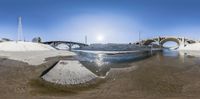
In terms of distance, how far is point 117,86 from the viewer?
18312mm

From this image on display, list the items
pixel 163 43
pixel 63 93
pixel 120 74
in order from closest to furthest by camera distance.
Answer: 1. pixel 63 93
2. pixel 120 74
3. pixel 163 43

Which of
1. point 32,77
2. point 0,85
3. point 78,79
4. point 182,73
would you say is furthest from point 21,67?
point 182,73

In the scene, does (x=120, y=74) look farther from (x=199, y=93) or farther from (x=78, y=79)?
(x=199, y=93)

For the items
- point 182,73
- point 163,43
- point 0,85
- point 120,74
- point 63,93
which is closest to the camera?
point 63,93

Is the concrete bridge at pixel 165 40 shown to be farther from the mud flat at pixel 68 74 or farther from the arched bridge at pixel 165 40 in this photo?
the mud flat at pixel 68 74

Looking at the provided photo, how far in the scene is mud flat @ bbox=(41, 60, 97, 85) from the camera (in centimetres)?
1911

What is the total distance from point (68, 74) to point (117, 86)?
4596 millimetres

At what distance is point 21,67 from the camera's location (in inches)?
990

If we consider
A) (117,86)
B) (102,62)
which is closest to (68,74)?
(117,86)

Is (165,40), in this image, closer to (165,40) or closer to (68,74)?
(165,40)

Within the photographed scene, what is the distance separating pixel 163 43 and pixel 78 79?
135m

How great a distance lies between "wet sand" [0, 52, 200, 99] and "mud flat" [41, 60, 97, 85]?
972 millimetres

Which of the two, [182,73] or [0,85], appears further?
[182,73]

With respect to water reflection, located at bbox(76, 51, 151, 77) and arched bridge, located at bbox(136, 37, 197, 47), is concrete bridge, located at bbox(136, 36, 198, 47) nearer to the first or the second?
arched bridge, located at bbox(136, 37, 197, 47)
